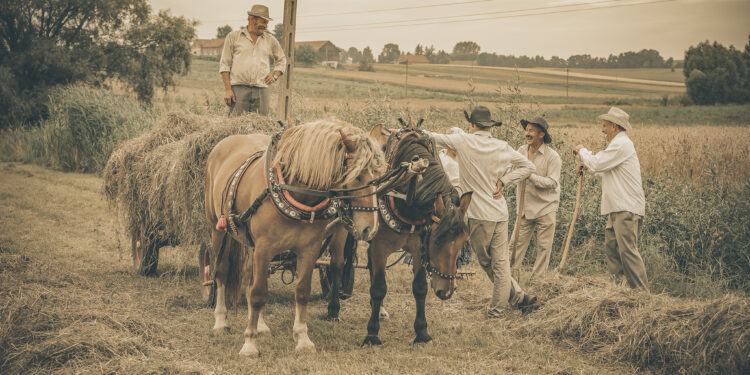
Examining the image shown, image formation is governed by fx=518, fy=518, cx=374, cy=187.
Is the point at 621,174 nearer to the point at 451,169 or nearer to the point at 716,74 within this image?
the point at 451,169

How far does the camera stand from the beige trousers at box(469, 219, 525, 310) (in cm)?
555

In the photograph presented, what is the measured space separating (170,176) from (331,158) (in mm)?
2494

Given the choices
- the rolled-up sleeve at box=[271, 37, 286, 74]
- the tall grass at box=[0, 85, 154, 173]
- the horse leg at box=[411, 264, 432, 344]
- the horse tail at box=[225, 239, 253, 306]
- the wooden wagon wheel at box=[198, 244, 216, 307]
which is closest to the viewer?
the horse leg at box=[411, 264, 432, 344]

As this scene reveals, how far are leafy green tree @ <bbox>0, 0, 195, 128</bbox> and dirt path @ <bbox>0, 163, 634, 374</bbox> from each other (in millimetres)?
17371

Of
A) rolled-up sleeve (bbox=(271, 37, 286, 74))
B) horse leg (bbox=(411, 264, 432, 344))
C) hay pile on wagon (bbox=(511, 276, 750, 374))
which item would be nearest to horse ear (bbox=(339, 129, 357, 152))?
horse leg (bbox=(411, 264, 432, 344))

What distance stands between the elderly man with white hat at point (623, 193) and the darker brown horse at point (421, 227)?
193 centimetres

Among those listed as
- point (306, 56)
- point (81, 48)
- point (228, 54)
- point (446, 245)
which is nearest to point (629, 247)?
point (446, 245)

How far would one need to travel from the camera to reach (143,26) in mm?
24438

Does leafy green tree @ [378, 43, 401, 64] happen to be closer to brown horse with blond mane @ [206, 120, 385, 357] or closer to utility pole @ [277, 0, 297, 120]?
utility pole @ [277, 0, 297, 120]

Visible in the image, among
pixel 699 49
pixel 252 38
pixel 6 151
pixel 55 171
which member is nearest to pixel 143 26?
pixel 6 151

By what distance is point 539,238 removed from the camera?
6387 millimetres

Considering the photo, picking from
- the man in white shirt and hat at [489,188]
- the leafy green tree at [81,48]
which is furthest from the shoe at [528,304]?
the leafy green tree at [81,48]

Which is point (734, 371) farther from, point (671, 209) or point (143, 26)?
point (143, 26)

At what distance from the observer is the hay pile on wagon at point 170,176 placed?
5.66 m
